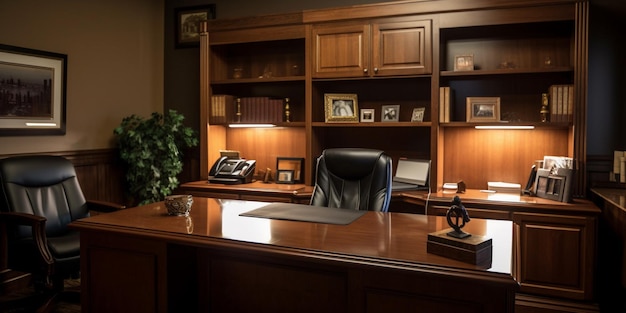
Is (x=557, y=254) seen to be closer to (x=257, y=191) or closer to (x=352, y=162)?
(x=352, y=162)

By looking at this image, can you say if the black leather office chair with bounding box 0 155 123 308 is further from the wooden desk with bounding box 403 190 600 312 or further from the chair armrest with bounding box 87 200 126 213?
the wooden desk with bounding box 403 190 600 312

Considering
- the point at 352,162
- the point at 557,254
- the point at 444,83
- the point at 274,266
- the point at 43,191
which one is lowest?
the point at 557,254

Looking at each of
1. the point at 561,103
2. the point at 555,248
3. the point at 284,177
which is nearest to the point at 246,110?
the point at 284,177

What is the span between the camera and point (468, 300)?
1.52 meters

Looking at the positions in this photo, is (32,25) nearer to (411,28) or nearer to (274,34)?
(274,34)

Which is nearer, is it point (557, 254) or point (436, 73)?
point (557, 254)

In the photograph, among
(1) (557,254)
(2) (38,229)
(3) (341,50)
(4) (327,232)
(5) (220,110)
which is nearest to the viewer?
(4) (327,232)

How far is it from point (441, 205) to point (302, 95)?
164cm

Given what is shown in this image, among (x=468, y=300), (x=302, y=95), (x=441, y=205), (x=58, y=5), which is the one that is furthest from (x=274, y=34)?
(x=468, y=300)

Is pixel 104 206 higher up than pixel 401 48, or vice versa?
pixel 401 48

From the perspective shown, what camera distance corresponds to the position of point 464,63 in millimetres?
3484

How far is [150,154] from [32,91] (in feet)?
3.30

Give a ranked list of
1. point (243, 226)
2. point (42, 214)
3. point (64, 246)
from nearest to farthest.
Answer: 1. point (243, 226)
2. point (64, 246)
3. point (42, 214)

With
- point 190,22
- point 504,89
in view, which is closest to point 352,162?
point 504,89
